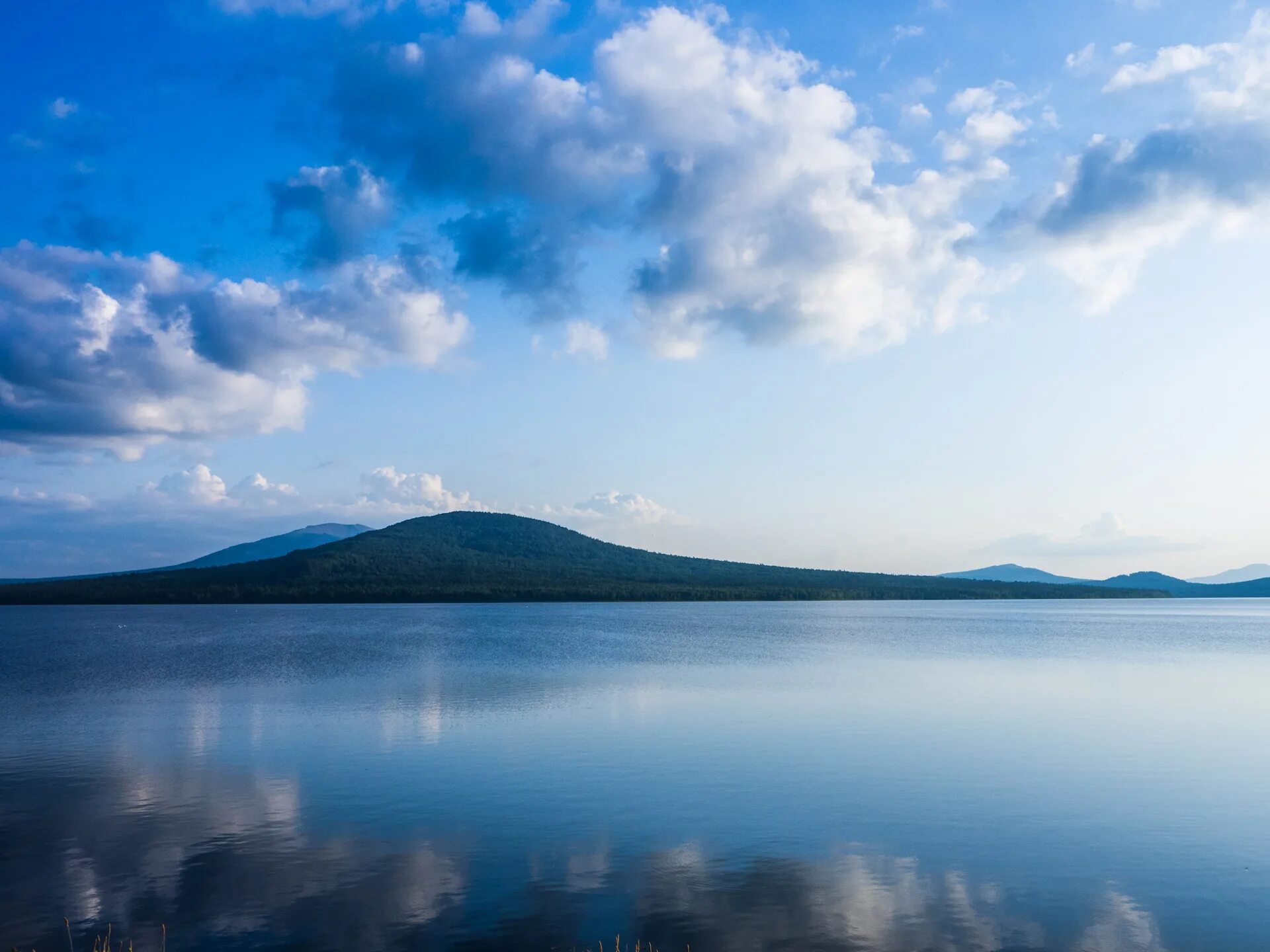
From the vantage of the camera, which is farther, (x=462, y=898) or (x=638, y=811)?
(x=638, y=811)

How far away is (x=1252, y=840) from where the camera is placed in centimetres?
1512

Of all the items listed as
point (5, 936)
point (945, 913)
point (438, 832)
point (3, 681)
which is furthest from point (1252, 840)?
point (3, 681)

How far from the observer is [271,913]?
443 inches

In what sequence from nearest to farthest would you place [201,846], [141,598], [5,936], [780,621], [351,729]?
[5,936], [201,846], [351,729], [780,621], [141,598]

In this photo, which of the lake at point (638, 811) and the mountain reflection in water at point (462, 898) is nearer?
the mountain reflection in water at point (462, 898)

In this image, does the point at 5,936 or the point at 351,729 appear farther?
the point at 351,729

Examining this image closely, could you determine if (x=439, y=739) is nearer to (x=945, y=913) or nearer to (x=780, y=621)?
Result: (x=945, y=913)

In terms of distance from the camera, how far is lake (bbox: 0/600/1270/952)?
36.9 feet

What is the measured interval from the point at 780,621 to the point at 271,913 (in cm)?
8870

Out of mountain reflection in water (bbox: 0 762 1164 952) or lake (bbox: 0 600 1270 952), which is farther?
lake (bbox: 0 600 1270 952)

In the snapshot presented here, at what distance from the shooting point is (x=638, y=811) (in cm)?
1648

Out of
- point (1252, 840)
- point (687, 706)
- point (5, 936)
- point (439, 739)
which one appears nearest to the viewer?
point (5, 936)

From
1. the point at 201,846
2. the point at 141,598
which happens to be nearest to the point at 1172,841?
the point at 201,846

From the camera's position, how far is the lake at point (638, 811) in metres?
11.2
